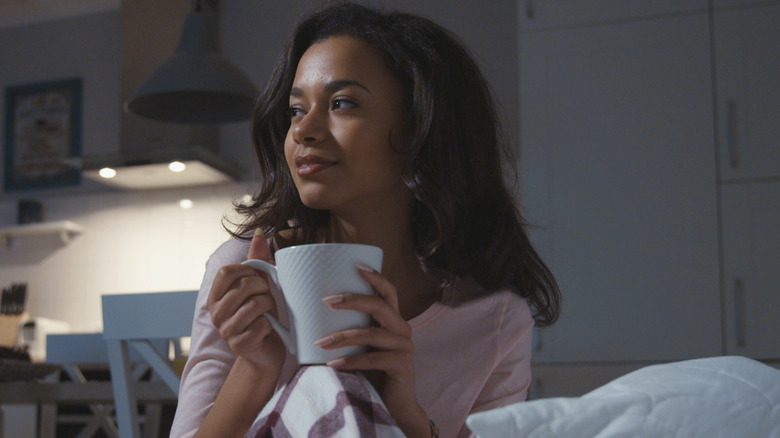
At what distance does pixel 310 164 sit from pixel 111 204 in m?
3.74

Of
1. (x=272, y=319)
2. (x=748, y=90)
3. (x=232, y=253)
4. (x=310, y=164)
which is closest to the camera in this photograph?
(x=272, y=319)

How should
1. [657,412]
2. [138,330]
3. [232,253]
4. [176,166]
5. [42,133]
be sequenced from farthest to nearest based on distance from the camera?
[42,133] → [176,166] → [138,330] → [232,253] → [657,412]

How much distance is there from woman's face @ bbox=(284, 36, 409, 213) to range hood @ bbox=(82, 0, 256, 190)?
262 centimetres

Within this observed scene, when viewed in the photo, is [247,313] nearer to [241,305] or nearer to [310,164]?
[241,305]

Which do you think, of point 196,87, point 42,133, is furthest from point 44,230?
point 196,87

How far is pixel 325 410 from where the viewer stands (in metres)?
0.56

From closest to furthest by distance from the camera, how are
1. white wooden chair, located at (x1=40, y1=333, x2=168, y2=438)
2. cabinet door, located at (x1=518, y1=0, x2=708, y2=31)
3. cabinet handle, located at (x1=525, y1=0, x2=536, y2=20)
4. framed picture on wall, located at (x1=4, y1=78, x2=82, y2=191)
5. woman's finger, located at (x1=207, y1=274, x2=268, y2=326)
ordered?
woman's finger, located at (x1=207, y1=274, x2=268, y2=326)
white wooden chair, located at (x1=40, y1=333, x2=168, y2=438)
cabinet door, located at (x1=518, y1=0, x2=708, y2=31)
cabinet handle, located at (x1=525, y1=0, x2=536, y2=20)
framed picture on wall, located at (x1=4, y1=78, x2=82, y2=191)

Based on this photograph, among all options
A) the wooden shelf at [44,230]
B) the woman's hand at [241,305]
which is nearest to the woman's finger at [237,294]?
the woman's hand at [241,305]

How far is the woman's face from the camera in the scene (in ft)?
2.95

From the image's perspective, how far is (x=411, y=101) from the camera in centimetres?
104

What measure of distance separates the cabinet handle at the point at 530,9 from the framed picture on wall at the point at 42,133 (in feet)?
9.16

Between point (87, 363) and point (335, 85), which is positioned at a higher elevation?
point (335, 85)

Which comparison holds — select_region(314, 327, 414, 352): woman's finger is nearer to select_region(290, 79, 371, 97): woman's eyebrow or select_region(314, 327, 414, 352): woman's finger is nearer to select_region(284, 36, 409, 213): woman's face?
select_region(284, 36, 409, 213): woman's face

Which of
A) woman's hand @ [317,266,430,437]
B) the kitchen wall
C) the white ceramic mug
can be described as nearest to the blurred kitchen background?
the kitchen wall
